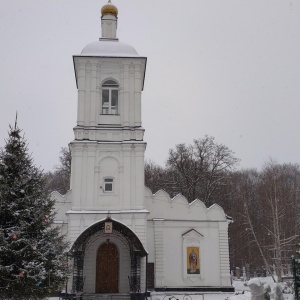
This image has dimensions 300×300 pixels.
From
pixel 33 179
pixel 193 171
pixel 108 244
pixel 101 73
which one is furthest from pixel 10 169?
pixel 193 171

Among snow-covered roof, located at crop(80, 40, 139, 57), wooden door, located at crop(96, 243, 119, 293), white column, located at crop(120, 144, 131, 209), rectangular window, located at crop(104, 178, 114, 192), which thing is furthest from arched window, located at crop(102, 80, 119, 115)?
wooden door, located at crop(96, 243, 119, 293)

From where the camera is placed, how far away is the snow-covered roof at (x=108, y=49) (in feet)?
68.7

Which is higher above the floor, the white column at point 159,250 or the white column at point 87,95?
the white column at point 87,95

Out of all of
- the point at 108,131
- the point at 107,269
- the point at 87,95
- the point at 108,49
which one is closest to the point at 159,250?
the point at 107,269

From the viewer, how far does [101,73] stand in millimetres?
20969

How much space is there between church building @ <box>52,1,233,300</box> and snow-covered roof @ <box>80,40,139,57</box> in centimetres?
5

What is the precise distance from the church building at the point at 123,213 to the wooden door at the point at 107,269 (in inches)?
1.7

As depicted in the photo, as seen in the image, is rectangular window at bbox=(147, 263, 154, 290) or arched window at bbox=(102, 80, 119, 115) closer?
rectangular window at bbox=(147, 263, 154, 290)

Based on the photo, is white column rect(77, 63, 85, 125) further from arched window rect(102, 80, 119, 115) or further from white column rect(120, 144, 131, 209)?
white column rect(120, 144, 131, 209)

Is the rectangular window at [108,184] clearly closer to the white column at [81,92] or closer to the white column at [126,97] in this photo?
the white column at [126,97]

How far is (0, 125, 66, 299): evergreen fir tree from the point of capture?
10.4 m

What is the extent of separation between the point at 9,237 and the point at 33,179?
1.62m

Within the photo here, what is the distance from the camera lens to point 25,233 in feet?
35.4

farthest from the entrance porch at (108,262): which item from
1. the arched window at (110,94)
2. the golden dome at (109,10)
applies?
the golden dome at (109,10)
